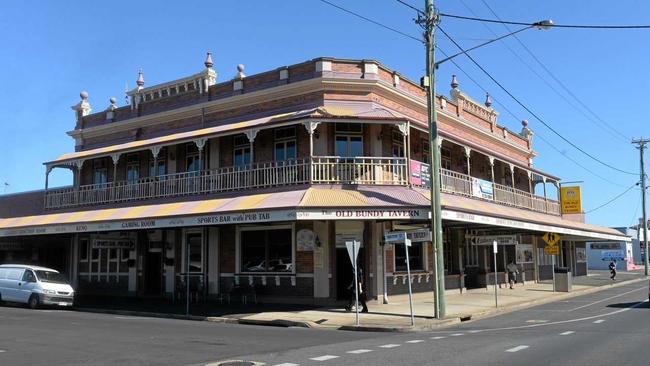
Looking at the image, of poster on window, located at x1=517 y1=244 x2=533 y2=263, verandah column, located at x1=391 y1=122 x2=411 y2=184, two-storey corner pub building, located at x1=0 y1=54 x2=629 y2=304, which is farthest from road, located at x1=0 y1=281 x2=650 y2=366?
poster on window, located at x1=517 y1=244 x2=533 y2=263

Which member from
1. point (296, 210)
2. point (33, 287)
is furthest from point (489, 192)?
point (33, 287)

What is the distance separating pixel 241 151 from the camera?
25.3 m

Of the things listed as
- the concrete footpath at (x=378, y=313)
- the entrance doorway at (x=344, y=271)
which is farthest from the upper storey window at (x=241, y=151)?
the concrete footpath at (x=378, y=313)

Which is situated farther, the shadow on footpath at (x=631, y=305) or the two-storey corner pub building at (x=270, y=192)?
the two-storey corner pub building at (x=270, y=192)

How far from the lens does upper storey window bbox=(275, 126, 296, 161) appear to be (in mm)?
23797

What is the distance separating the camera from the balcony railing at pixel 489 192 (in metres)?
25.3

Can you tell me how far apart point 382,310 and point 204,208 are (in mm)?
7439

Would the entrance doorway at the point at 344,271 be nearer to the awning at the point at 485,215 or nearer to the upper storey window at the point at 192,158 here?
the awning at the point at 485,215

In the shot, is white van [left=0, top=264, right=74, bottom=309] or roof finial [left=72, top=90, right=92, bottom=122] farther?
roof finial [left=72, top=90, right=92, bottom=122]

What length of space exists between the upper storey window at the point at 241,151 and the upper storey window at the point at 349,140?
13.7 ft

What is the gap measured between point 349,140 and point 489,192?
29.0ft

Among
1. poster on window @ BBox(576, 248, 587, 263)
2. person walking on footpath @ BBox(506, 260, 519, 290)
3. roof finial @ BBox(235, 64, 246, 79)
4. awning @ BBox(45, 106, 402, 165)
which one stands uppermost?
roof finial @ BBox(235, 64, 246, 79)

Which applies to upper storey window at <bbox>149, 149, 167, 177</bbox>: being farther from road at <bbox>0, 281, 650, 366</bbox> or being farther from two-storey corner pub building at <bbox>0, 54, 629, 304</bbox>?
road at <bbox>0, 281, 650, 366</bbox>

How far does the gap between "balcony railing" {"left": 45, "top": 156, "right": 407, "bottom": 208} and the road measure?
6494 millimetres
